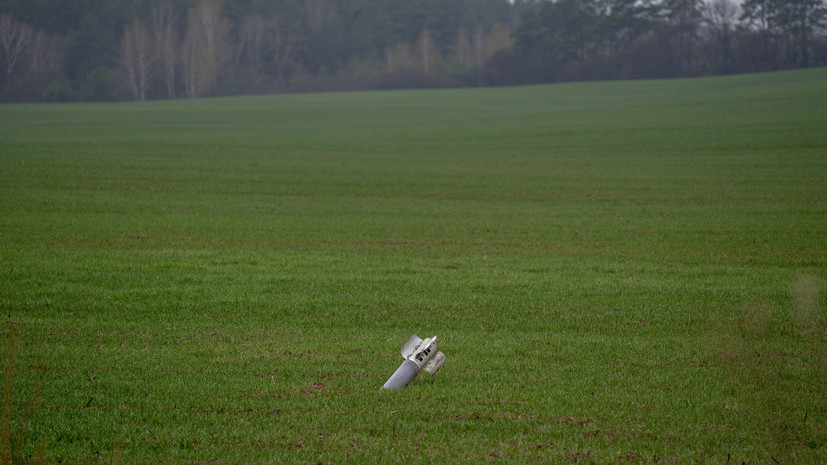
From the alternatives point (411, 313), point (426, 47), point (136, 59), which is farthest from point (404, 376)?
point (426, 47)

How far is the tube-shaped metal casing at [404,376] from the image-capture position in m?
7.21

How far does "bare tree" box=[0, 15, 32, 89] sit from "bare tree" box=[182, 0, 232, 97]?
22.8 meters

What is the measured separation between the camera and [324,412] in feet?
21.6

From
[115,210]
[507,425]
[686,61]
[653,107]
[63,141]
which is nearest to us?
[507,425]

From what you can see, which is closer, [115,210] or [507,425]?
[507,425]

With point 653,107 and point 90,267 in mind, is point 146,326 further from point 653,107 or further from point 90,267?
point 653,107

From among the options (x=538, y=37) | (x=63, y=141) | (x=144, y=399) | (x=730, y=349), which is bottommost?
(x=730, y=349)

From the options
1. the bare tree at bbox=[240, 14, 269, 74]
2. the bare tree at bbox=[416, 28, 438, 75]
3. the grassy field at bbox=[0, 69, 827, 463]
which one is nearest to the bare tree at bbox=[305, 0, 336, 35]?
the bare tree at bbox=[240, 14, 269, 74]

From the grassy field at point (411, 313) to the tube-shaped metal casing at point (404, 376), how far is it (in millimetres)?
135

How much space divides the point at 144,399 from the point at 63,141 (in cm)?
4158

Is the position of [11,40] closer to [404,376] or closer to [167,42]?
[167,42]

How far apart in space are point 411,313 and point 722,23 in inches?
4128

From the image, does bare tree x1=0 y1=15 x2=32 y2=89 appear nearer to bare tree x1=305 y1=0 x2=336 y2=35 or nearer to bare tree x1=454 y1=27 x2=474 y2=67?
bare tree x1=305 y1=0 x2=336 y2=35

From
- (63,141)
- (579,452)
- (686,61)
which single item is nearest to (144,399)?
(579,452)
